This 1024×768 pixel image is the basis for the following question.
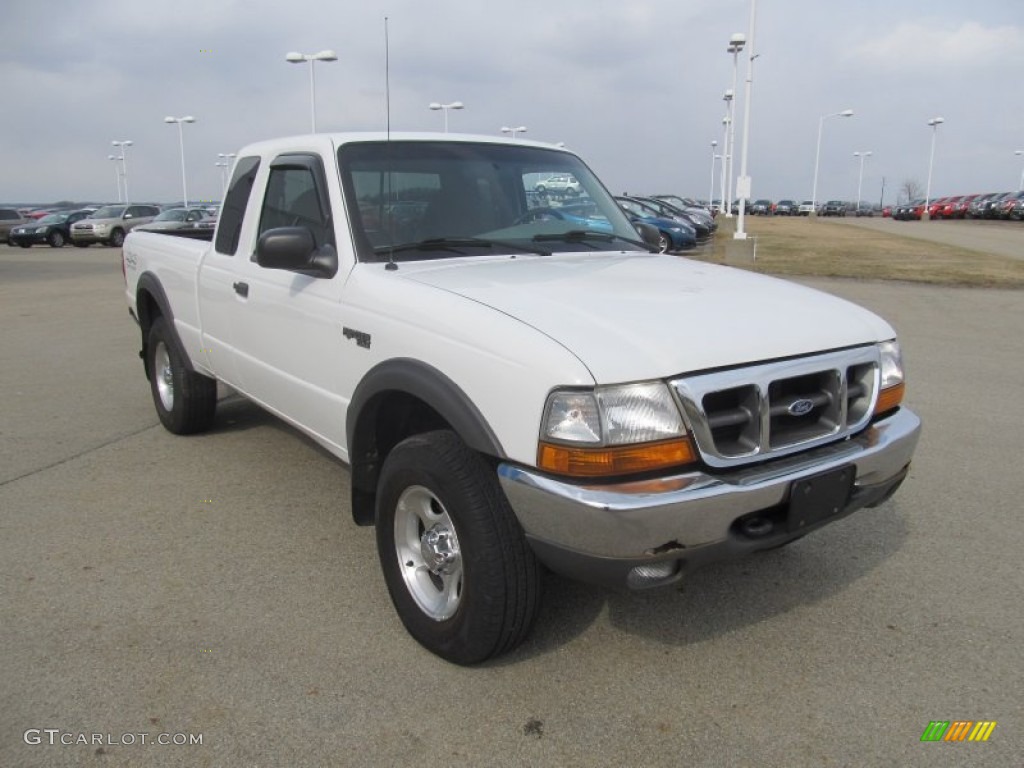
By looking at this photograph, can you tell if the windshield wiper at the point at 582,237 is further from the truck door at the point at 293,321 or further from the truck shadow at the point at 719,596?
the truck shadow at the point at 719,596

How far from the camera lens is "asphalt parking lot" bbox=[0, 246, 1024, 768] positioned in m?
2.56

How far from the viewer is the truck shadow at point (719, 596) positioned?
318 cm

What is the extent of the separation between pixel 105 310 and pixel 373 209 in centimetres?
1087

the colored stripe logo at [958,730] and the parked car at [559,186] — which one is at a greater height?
the parked car at [559,186]

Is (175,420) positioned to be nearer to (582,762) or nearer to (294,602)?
(294,602)

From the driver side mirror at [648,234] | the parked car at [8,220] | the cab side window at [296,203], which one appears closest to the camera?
the cab side window at [296,203]

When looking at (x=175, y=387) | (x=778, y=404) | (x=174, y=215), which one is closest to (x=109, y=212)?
→ (x=174, y=215)

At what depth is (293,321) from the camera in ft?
12.3

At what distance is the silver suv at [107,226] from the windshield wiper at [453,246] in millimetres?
30025

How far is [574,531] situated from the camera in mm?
2416

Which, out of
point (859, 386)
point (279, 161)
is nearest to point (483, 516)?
point (859, 386)

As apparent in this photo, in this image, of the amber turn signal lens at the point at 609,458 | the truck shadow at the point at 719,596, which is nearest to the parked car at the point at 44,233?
the truck shadow at the point at 719,596

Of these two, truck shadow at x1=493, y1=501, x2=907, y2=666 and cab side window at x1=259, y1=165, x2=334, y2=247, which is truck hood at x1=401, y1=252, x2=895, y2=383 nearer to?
cab side window at x1=259, y1=165, x2=334, y2=247

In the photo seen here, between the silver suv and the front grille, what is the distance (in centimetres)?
3145
